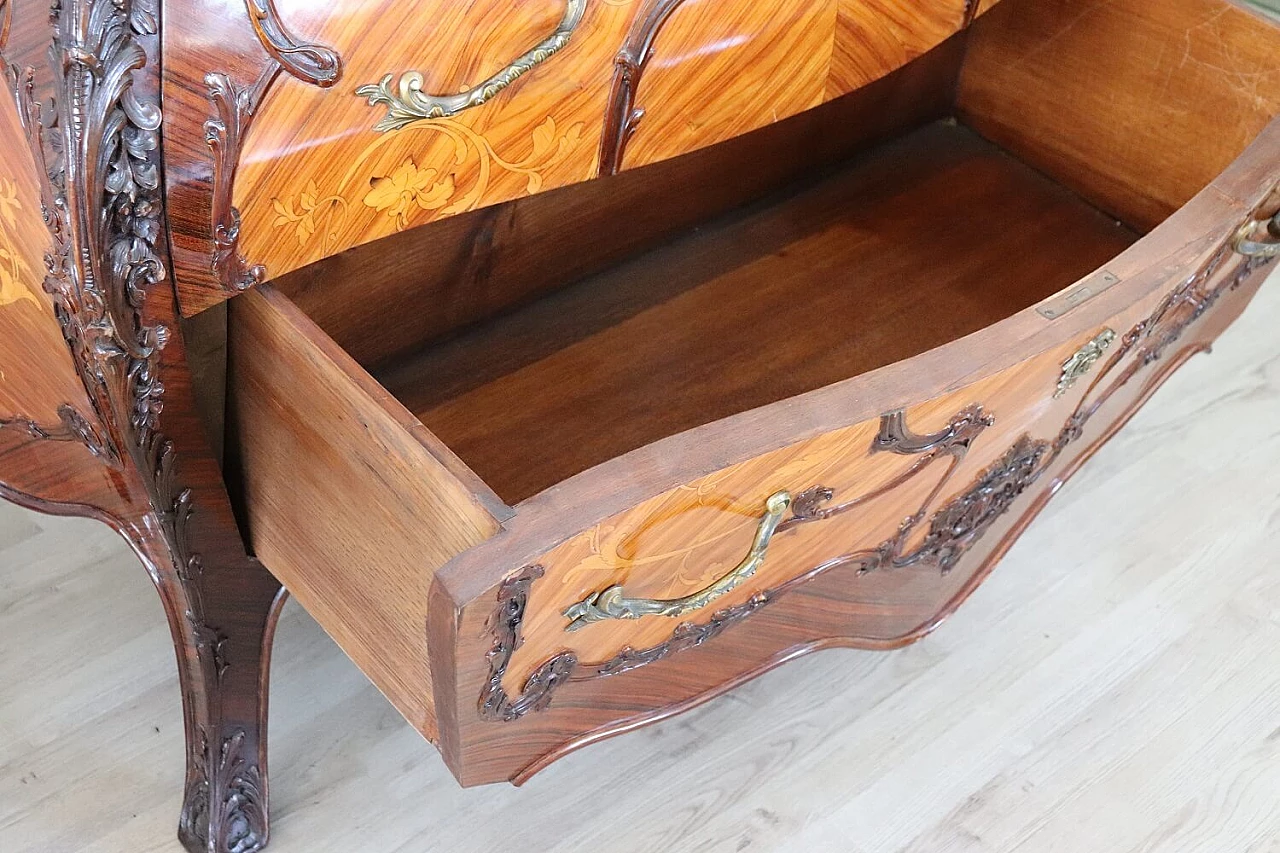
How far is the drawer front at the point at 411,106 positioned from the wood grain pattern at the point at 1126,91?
395 millimetres

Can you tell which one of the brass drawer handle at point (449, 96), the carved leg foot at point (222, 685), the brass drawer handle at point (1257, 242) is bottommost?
the carved leg foot at point (222, 685)

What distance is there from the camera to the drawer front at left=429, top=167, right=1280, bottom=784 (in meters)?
0.53

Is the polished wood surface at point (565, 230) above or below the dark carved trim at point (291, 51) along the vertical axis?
below

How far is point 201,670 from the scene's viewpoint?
77 centimetres

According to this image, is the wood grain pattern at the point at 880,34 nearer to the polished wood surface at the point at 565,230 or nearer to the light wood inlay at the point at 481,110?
the light wood inlay at the point at 481,110

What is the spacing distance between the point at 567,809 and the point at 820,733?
8.2 inches

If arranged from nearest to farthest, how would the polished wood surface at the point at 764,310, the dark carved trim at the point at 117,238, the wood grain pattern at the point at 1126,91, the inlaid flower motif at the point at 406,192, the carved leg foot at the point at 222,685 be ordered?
the dark carved trim at the point at 117,238 → the inlaid flower motif at the point at 406,192 → the carved leg foot at the point at 222,685 → the polished wood surface at the point at 764,310 → the wood grain pattern at the point at 1126,91

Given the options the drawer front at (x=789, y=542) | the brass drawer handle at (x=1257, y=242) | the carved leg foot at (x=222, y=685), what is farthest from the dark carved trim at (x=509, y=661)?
the brass drawer handle at (x=1257, y=242)

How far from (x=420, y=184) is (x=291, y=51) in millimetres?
103

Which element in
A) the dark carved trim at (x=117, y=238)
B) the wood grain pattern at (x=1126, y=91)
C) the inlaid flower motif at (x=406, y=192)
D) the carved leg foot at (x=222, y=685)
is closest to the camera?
the dark carved trim at (x=117, y=238)

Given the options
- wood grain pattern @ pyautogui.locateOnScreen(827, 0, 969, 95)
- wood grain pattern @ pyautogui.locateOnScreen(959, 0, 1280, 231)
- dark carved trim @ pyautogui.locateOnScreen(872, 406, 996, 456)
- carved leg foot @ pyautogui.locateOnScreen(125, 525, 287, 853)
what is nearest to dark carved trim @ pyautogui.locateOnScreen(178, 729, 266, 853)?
carved leg foot @ pyautogui.locateOnScreen(125, 525, 287, 853)

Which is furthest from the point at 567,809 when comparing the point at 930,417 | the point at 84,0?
the point at 84,0

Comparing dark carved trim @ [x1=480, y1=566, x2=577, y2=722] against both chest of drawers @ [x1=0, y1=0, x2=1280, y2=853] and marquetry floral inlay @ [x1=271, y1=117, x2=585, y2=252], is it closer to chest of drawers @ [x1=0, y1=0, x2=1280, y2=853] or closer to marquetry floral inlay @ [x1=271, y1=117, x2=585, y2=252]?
chest of drawers @ [x1=0, y1=0, x2=1280, y2=853]

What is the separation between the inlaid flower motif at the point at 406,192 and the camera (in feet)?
1.95
